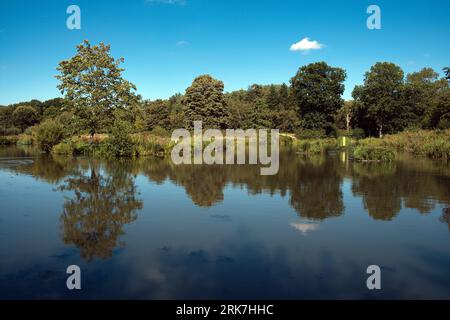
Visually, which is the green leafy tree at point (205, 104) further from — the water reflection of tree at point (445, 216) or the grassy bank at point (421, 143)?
the water reflection of tree at point (445, 216)

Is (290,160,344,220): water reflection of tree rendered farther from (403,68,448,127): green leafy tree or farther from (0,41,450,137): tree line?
(403,68,448,127): green leafy tree

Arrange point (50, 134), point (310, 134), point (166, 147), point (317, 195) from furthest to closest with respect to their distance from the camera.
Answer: point (310, 134)
point (50, 134)
point (166, 147)
point (317, 195)

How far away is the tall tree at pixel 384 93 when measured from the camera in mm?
52094

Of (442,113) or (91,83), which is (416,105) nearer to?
(442,113)

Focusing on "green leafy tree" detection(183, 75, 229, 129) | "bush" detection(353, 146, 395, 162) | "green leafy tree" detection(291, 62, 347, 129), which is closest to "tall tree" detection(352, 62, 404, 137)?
"green leafy tree" detection(291, 62, 347, 129)

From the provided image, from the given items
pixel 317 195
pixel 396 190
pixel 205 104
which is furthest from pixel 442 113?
pixel 317 195

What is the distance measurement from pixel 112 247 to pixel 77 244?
0.72m

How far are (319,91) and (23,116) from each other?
61424 millimetres

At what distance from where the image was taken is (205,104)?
62.0m

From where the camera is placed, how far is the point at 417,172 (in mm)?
19000

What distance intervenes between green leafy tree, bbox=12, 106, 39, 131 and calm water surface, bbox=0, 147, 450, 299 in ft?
245

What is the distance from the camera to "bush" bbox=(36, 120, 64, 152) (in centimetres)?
3188

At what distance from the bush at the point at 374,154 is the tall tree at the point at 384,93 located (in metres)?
28.0

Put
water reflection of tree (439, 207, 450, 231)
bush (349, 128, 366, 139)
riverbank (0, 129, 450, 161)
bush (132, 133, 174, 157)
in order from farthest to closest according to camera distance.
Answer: bush (349, 128, 366, 139)
bush (132, 133, 174, 157)
riverbank (0, 129, 450, 161)
water reflection of tree (439, 207, 450, 231)
